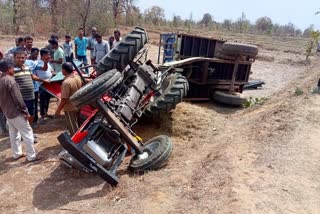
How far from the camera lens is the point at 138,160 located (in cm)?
466

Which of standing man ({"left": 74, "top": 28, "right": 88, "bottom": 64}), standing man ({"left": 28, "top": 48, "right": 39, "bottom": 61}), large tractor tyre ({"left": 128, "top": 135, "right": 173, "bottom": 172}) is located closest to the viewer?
large tractor tyre ({"left": 128, "top": 135, "right": 173, "bottom": 172})

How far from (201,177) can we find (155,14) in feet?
152

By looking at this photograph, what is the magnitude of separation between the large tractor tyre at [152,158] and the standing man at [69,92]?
1.28 m

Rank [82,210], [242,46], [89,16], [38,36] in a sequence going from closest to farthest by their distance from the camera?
[82,210] < [242,46] < [38,36] < [89,16]

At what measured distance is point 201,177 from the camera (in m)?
4.14

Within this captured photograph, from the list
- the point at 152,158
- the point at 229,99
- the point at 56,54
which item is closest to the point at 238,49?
the point at 229,99

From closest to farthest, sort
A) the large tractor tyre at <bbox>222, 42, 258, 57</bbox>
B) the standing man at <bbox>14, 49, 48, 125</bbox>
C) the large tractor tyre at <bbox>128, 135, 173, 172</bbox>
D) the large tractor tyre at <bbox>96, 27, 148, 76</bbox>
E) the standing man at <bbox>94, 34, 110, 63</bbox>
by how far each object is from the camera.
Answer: the large tractor tyre at <bbox>128, 135, 173, 172</bbox> < the standing man at <bbox>14, 49, 48, 125</bbox> < the large tractor tyre at <bbox>96, 27, 148, 76</bbox> < the large tractor tyre at <bbox>222, 42, 258, 57</bbox> < the standing man at <bbox>94, 34, 110, 63</bbox>

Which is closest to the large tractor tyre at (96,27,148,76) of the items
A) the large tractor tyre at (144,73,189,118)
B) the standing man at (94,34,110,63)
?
the large tractor tyre at (144,73,189,118)

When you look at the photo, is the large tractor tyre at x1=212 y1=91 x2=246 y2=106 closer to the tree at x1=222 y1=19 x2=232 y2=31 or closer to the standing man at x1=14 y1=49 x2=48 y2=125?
the standing man at x1=14 y1=49 x2=48 y2=125

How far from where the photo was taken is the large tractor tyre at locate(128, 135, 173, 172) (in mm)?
4516

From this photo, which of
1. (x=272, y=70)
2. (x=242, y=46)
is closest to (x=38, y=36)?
(x=272, y=70)

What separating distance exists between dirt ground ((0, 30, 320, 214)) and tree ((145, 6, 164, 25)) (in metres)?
40.1

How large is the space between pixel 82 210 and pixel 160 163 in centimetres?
130

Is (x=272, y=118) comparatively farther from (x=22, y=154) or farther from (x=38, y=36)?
(x=38, y=36)
